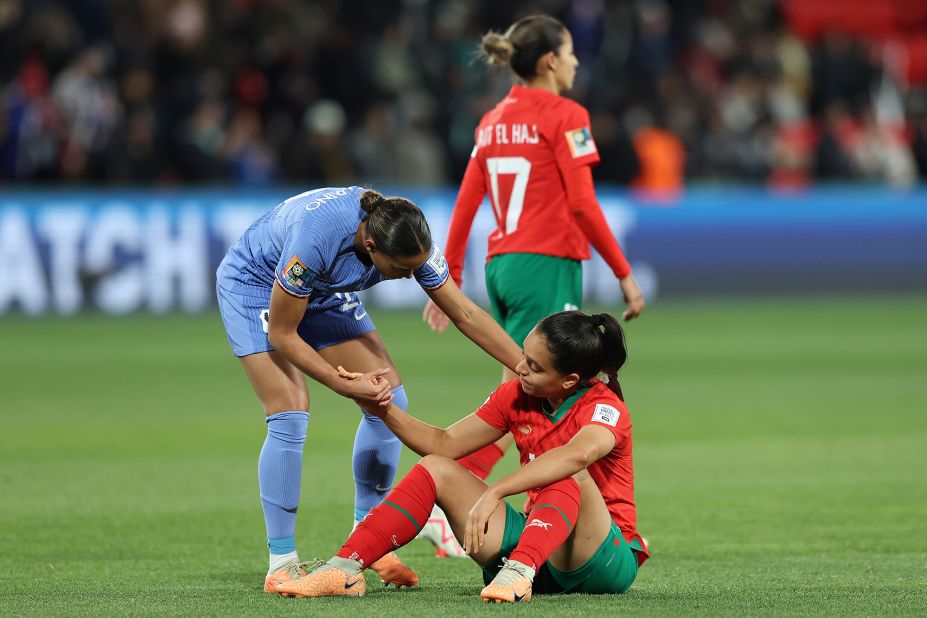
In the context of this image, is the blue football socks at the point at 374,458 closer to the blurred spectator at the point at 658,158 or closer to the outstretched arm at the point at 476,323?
the outstretched arm at the point at 476,323

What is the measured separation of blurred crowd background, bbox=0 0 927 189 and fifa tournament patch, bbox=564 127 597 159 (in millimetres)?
11473

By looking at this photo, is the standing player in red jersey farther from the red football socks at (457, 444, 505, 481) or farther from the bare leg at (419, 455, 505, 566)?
the bare leg at (419, 455, 505, 566)

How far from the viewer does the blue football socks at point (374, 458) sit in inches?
238

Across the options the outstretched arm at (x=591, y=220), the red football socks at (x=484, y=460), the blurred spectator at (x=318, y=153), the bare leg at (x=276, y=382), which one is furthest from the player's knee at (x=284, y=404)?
the blurred spectator at (x=318, y=153)

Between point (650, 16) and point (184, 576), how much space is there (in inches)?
677

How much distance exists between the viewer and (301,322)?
233 inches

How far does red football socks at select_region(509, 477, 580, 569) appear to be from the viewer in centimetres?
491

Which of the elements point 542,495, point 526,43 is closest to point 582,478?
point 542,495

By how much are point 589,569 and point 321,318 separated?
1510 mm

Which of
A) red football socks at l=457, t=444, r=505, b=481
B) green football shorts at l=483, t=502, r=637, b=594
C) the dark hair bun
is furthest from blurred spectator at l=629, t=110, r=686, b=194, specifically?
green football shorts at l=483, t=502, r=637, b=594

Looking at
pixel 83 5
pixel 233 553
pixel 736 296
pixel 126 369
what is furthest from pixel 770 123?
pixel 233 553

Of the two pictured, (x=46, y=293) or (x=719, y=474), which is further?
(x=46, y=293)

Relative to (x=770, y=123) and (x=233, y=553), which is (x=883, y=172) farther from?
(x=233, y=553)

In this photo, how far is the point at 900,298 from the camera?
18469mm
